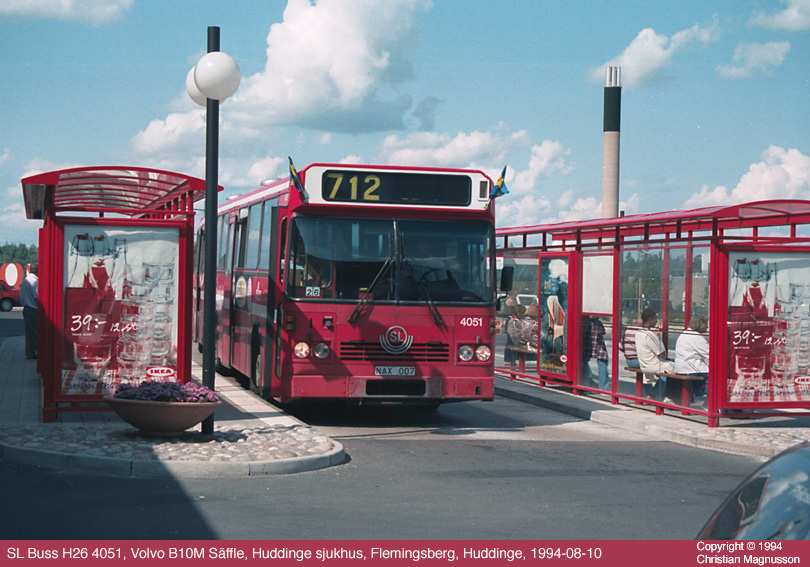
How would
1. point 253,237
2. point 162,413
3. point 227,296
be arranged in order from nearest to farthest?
point 162,413 < point 253,237 < point 227,296

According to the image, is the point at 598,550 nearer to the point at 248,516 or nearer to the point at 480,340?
the point at 248,516

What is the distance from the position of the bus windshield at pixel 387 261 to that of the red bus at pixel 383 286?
1 cm

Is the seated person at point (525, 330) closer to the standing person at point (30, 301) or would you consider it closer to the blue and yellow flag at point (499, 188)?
the blue and yellow flag at point (499, 188)

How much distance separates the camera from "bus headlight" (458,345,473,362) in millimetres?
12383

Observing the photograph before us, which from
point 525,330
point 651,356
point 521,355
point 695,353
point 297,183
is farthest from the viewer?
point 521,355

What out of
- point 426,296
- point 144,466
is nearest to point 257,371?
point 426,296

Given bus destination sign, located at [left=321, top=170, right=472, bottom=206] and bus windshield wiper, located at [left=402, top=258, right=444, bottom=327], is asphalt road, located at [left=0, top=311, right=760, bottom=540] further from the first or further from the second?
bus destination sign, located at [left=321, top=170, right=472, bottom=206]

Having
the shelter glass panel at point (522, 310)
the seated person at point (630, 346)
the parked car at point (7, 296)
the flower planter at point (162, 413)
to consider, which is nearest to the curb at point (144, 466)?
the flower planter at point (162, 413)

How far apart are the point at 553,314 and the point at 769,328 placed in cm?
495

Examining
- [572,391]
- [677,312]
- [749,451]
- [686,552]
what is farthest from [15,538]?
[572,391]

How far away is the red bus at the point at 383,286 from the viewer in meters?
12.1

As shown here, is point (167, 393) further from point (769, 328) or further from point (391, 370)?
point (769, 328)

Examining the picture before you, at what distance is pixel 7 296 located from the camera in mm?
59031

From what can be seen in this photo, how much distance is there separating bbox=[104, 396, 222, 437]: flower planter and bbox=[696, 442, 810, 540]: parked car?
7.55 meters
